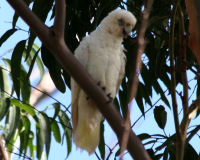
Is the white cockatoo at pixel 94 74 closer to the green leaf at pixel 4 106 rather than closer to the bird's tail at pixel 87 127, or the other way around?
the bird's tail at pixel 87 127

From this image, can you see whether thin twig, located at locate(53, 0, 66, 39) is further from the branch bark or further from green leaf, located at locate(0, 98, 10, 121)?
green leaf, located at locate(0, 98, 10, 121)

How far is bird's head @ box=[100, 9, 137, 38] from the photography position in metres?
2.25

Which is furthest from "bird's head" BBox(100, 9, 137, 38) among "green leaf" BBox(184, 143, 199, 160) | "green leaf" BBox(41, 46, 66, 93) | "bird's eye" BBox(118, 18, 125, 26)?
"green leaf" BBox(184, 143, 199, 160)

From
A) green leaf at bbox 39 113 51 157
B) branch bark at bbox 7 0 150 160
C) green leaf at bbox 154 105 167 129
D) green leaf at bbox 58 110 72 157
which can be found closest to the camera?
branch bark at bbox 7 0 150 160

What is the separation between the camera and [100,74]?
6.84 ft

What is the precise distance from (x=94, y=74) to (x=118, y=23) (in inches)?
14.7

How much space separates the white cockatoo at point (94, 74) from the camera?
6.78 feet

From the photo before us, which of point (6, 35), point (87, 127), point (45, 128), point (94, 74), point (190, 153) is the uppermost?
point (6, 35)

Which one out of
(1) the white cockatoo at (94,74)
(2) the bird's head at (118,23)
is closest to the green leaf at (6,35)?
(1) the white cockatoo at (94,74)

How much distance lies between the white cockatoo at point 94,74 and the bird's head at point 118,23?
0.03 feet

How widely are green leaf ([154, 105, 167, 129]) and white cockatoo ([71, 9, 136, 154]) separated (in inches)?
10.4

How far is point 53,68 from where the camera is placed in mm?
2242

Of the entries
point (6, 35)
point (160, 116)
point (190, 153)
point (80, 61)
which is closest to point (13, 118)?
point (6, 35)

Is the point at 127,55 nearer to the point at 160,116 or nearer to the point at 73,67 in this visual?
the point at 160,116
